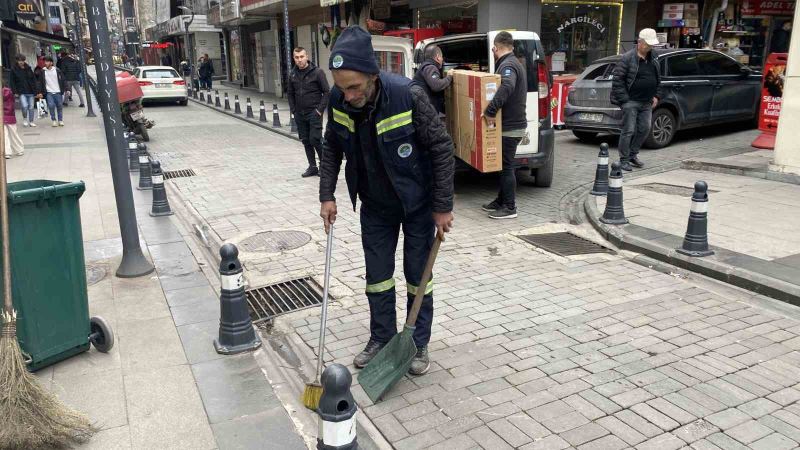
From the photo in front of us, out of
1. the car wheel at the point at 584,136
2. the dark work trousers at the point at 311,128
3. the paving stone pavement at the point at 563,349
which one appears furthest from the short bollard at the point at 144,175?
the car wheel at the point at 584,136

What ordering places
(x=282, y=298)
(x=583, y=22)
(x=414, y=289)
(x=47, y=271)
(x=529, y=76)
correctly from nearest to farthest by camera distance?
(x=47, y=271) < (x=414, y=289) < (x=282, y=298) < (x=529, y=76) < (x=583, y=22)

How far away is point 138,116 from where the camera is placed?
1397 centimetres

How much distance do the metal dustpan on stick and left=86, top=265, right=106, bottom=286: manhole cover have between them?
312 cm

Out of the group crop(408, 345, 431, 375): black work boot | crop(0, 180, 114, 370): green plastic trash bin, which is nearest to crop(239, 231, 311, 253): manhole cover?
crop(0, 180, 114, 370): green plastic trash bin

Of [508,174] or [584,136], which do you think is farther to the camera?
[584,136]

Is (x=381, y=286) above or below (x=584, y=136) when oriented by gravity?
above

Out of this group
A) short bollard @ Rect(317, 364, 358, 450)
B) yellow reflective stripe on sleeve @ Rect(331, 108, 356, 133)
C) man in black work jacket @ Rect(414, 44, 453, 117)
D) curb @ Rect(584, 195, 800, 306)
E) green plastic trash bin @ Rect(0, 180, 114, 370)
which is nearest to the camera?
short bollard @ Rect(317, 364, 358, 450)

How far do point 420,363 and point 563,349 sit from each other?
3.27 ft

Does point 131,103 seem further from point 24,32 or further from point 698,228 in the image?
point 698,228

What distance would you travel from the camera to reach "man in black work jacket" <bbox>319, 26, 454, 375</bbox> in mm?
3244

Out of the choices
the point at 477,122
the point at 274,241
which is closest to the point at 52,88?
the point at 274,241

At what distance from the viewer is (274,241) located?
6.67m

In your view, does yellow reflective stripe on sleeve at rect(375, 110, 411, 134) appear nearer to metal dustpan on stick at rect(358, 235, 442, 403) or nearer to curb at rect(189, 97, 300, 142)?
metal dustpan on stick at rect(358, 235, 442, 403)

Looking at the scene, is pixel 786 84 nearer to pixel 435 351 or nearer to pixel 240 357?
pixel 435 351
